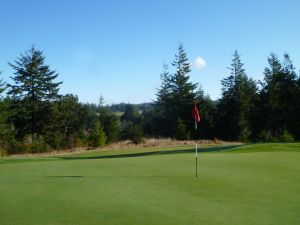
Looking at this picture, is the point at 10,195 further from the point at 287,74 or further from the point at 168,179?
the point at 287,74

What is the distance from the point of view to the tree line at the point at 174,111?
5728cm

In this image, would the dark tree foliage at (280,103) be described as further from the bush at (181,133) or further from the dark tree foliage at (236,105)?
the bush at (181,133)

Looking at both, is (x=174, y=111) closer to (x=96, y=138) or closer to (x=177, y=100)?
(x=177, y=100)

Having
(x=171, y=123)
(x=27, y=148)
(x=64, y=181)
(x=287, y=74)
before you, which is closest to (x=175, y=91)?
(x=171, y=123)

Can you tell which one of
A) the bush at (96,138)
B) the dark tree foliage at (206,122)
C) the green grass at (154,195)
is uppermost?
the dark tree foliage at (206,122)

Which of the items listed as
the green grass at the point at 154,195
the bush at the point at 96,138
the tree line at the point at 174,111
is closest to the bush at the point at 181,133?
the tree line at the point at 174,111

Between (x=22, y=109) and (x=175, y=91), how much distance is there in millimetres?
27921

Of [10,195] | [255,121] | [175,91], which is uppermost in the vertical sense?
[175,91]

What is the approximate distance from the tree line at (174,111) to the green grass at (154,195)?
3716cm

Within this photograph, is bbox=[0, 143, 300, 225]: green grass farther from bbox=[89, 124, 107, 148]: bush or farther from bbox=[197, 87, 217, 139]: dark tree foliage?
bbox=[197, 87, 217, 139]: dark tree foliage

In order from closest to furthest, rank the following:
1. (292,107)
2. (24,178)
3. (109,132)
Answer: (24,178), (292,107), (109,132)

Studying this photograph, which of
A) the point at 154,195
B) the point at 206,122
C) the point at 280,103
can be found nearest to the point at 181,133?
the point at 206,122

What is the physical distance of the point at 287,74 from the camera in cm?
6706

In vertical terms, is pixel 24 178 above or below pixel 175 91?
below
